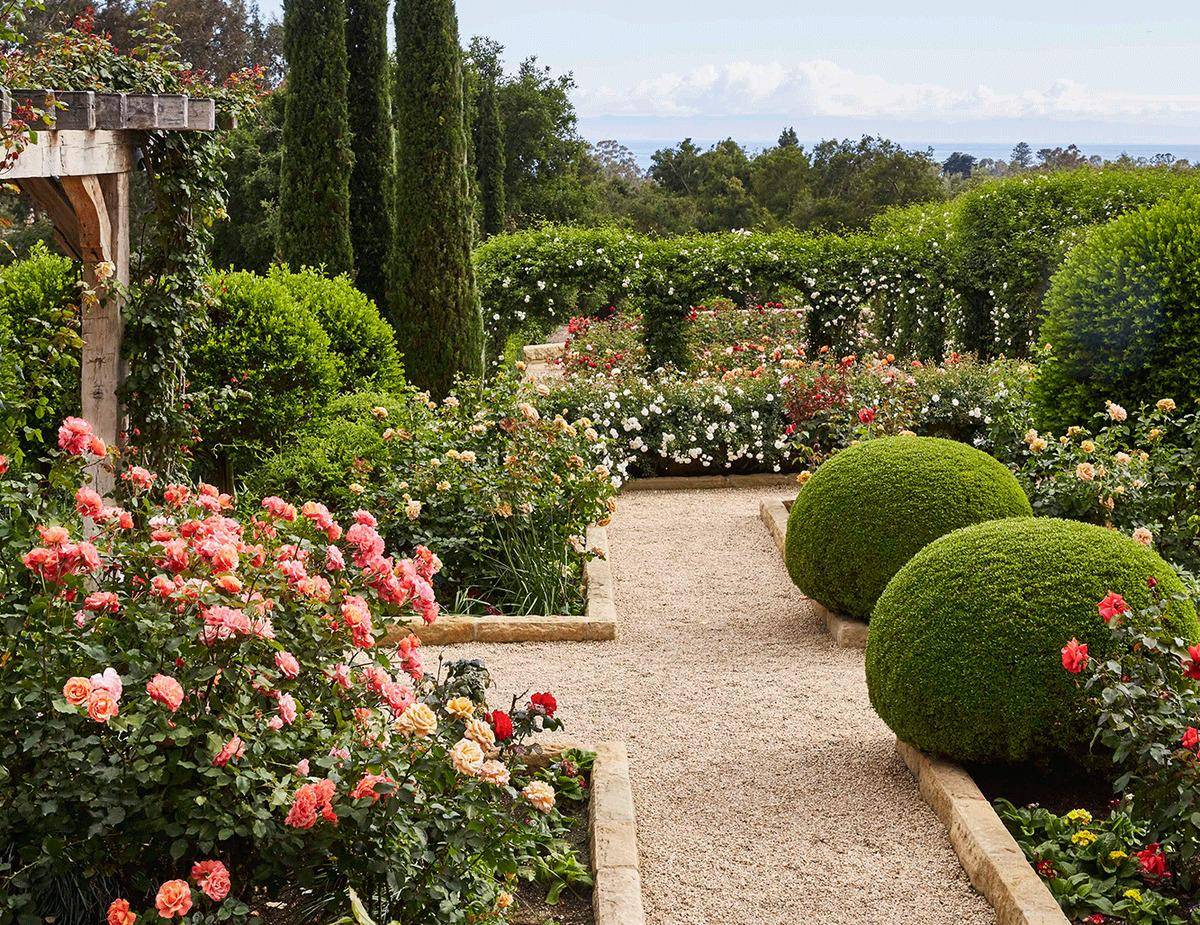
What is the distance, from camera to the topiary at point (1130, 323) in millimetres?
6840

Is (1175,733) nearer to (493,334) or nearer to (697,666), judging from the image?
(697,666)

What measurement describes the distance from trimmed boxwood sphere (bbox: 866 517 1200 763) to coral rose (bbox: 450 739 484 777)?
186cm

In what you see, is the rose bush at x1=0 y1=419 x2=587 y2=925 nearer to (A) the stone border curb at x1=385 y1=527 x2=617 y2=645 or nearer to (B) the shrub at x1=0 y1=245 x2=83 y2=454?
(A) the stone border curb at x1=385 y1=527 x2=617 y2=645

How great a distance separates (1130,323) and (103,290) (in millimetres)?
5537

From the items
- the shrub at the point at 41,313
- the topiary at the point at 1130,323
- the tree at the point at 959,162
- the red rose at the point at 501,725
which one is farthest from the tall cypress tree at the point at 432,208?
the tree at the point at 959,162

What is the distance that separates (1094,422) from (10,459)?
5769 millimetres

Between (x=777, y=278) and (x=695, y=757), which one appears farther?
(x=777, y=278)

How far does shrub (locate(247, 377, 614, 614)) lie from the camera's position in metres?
6.27

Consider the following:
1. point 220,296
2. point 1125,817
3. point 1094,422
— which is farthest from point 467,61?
point 1125,817

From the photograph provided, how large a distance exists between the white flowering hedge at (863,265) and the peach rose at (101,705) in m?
10.3

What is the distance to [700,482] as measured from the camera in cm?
950

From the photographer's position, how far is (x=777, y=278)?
1281 cm

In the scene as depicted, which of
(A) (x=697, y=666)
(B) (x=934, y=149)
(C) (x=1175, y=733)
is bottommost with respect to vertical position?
(A) (x=697, y=666)

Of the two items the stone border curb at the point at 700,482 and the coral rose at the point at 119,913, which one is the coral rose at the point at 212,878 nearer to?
the coral rose at the point at 119,913
